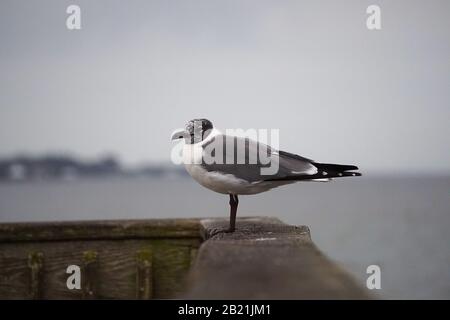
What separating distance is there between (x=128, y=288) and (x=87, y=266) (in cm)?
43

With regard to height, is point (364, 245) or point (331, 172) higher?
point (331, 172)

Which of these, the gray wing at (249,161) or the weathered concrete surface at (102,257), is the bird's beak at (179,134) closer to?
the gray wing at (249,161)

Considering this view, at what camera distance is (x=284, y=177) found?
3.80 meters

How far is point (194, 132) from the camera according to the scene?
4.08m

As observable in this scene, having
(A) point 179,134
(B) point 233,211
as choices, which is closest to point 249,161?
(B) point 233,211

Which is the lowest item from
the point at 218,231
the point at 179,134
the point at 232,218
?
the point at 218,231

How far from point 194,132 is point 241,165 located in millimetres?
461

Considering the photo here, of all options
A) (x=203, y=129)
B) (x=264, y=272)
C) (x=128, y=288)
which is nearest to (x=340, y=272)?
(x=264, y=272)

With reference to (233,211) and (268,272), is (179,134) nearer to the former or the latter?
(233,211)

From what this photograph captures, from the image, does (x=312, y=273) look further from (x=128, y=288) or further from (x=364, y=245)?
(x=364, y=245)

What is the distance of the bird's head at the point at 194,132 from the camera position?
13.4 feet

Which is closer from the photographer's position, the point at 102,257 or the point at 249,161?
the point at 249,161

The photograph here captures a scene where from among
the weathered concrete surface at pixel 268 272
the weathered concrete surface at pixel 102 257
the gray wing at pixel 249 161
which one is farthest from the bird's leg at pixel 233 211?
the weathered concrete surface at pixel 102 257

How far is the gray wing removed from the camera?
3.89 m
